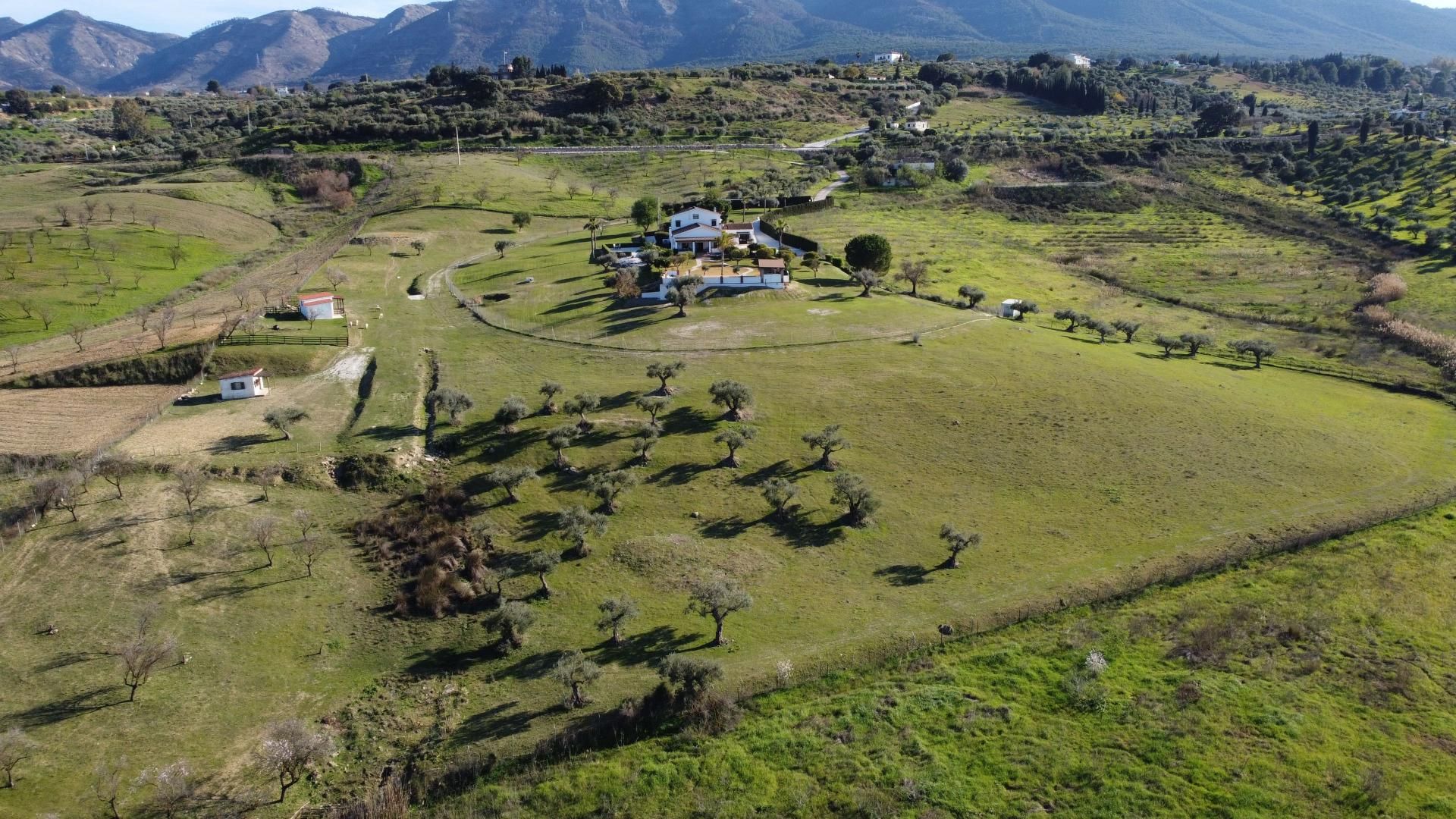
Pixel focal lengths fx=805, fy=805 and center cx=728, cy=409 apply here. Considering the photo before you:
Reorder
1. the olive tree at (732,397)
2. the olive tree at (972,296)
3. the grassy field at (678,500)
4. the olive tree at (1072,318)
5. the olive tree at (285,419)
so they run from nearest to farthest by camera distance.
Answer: the grassy field at (678,500) < the olive tree at (285,419) < the olive tree at (732,397) < the olive tree at (1072,318) < the olive tree at (972,296)

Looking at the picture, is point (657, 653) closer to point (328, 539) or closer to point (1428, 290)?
point (328, 539)

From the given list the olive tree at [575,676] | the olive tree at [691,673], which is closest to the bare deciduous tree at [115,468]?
the olive tree at [575,676]

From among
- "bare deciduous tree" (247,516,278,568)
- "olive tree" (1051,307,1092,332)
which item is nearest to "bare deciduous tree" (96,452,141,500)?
"bare deciduous tree" (247,516,278,568)

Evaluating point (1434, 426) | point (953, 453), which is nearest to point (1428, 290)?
point (1434, 426)

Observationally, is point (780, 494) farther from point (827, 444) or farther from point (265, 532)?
point (265, 532)

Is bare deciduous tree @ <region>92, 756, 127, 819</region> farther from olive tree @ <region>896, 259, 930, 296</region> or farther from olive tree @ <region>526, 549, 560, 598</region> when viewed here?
olive tree @ <region>896, 259, 930, 296</region>

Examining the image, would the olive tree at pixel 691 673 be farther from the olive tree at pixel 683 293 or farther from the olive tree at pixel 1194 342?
the olive tree at pixel 1194 342

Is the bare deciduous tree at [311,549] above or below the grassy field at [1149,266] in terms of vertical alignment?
below
